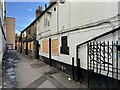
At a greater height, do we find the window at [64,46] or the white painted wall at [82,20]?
the white painted wall at [82,20]

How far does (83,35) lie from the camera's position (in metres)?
7.87

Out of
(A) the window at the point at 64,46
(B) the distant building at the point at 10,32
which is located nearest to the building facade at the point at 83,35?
(A) the window at the point at 64,46

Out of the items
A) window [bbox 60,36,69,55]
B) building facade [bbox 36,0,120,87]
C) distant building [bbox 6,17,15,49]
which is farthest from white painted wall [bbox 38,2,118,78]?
distant building [bbox 6,17,15,49]

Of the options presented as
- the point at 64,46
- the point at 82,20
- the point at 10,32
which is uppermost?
the point at 10,32

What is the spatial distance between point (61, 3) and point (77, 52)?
4.26m

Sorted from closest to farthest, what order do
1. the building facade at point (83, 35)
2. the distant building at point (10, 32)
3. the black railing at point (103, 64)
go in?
the black railing at point (103, 64) → the building facade at point (83, 35) → the distant building at point (10, 32)

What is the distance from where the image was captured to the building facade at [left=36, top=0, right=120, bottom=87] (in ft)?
18.4

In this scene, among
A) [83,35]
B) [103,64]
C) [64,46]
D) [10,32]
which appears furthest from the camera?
[10,32]

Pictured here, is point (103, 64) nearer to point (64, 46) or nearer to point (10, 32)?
point (64, 46)

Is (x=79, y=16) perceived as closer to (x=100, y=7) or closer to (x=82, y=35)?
(x=82, y=35)

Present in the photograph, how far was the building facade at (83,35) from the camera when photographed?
18.4 ft

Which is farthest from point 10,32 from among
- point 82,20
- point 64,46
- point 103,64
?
point 103,64

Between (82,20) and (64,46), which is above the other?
(82,20)

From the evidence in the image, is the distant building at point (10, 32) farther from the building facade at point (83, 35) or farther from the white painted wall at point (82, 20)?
the white painted wall at point (82, 20)
